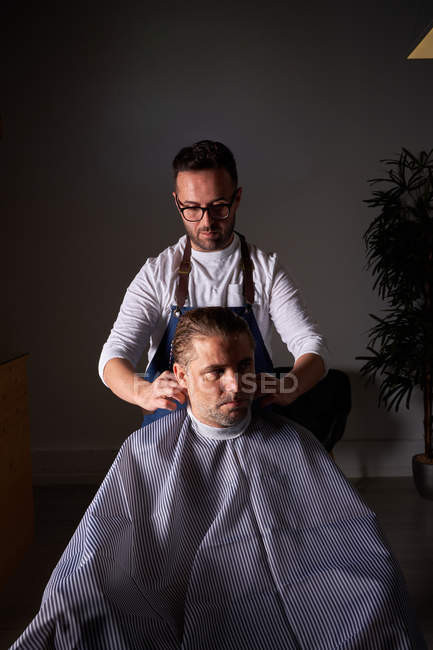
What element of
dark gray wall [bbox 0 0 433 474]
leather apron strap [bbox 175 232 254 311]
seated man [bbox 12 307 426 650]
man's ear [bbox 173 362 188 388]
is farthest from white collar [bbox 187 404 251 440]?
dark gray wall [bbox 0 0 433 474]

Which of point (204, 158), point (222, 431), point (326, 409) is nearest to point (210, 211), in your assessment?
point (204, 158)

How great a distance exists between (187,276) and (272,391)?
0.55 meters

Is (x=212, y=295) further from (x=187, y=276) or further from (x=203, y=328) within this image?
(x=203, y=328)

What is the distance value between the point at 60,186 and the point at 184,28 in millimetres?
1264

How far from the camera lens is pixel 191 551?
1.45 meters

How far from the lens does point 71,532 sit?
311 cm

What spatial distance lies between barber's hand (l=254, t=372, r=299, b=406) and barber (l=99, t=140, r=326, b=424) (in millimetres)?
65

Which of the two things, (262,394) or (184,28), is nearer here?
(262,394)

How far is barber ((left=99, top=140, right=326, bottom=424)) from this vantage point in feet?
5.96

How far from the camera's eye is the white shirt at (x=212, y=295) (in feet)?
6.48

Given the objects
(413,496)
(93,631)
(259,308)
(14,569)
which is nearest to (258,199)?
(259,308)

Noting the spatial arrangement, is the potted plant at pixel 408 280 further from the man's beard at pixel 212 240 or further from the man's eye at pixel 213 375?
the man's eye at pixel 213 375

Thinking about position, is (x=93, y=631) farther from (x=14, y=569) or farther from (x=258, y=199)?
(x=258, y=199)

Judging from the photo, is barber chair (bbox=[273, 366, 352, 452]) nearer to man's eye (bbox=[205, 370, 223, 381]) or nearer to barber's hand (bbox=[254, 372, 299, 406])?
barber's hand (bbox=[254, 372, 299, 406])
